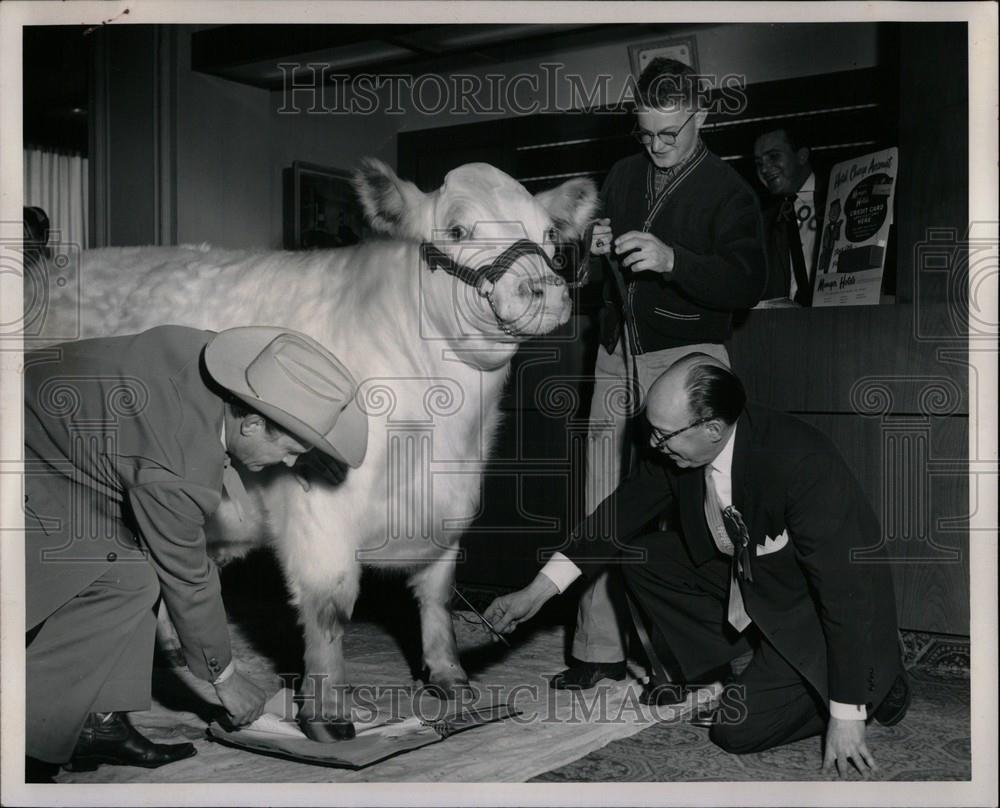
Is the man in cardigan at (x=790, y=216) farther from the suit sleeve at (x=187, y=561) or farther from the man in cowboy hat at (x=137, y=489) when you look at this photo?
the suit sleeve at (x=187, y=561)

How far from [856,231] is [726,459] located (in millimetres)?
1289

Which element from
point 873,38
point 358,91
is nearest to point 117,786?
point 358,91

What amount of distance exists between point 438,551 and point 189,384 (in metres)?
0.84

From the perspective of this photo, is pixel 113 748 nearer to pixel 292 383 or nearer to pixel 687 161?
pixel 292 383

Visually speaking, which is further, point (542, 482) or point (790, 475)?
point (542, 482)

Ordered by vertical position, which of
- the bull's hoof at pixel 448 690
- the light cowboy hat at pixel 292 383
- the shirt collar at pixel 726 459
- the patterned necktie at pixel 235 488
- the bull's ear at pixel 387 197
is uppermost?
the bull's ear at pixel 387 197

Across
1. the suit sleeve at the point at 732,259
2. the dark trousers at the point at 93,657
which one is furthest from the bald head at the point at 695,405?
the dark trousers at the point at 93,657

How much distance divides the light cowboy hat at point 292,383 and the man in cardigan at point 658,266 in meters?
0.87

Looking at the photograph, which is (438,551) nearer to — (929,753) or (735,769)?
(735,769)

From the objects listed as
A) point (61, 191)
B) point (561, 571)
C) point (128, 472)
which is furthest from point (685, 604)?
point (61, 191)

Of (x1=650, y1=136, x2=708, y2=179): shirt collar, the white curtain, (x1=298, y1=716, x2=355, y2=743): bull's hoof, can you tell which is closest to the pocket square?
(x1=650, y1=136, x2=708, y2=179): shirt collar

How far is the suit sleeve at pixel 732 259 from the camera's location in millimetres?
2625

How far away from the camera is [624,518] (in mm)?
2648

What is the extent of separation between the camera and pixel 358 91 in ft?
9.27
